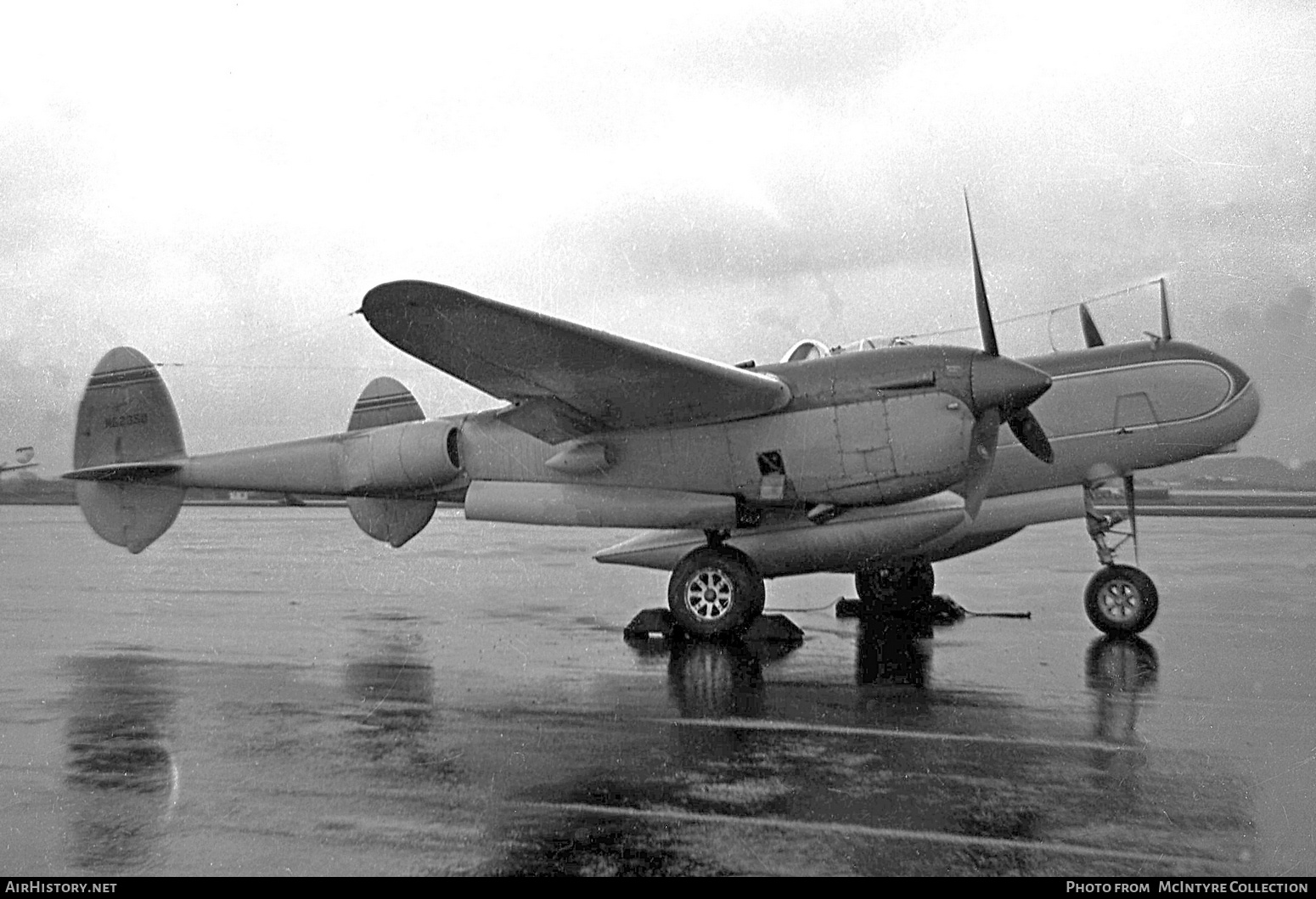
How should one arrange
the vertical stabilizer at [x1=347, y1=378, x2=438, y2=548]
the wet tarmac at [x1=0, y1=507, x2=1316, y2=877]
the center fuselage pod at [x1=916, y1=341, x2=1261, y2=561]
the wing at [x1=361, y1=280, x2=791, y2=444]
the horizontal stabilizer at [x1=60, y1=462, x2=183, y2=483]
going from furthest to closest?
the horizontal stabilizer at [x1=60, y1=462, x2=183, y2=483] → the vertical stabilizer at [x1=347, y1=378, x2=438, y2=548] → the center fuselage pod at [x1=916, y1=341, x2=1261, y2=561] → the wing at [x1=361, y1=280, x2=791, y2=444] → the wet tarmac at [x1=0, y1=507, x2=1316, y2=877]

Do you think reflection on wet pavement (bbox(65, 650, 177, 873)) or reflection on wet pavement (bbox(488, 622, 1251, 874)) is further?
reflection on wet pavement (bbox(65, 650, 177, 873))

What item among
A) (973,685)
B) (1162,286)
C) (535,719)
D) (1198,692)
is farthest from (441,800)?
(1162,286)

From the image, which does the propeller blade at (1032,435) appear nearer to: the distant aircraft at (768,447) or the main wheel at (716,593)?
the distant aircraft at (768,447)

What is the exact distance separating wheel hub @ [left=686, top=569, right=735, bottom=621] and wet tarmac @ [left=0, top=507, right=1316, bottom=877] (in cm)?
39

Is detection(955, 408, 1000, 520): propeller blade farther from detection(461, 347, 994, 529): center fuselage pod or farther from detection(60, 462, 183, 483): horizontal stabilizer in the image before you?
detection(60, 462, 183, 483): horizontal stabilizer

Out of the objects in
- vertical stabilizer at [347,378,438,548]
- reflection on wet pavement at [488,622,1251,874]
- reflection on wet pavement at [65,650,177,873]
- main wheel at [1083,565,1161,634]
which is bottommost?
reflection on wet pavement at [488,622,1251,874]

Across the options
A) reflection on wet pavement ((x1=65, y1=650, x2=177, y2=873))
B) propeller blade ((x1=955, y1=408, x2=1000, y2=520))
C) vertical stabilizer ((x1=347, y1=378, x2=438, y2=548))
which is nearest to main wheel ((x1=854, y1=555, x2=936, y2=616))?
propeller blade ((x1=955, y1=408, x2=1000, y2=520))

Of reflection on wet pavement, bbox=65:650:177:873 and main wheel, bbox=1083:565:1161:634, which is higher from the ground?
main wheel, bbox=1083:565:1161:634

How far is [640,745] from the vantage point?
232 inches

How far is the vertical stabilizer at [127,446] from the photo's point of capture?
1356cm

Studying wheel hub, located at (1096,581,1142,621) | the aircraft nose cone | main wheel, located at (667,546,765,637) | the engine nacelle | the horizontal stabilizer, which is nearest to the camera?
the aircraft nose cone

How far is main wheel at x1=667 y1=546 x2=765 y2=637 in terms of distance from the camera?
970 centimetres

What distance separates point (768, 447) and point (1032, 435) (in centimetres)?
255
